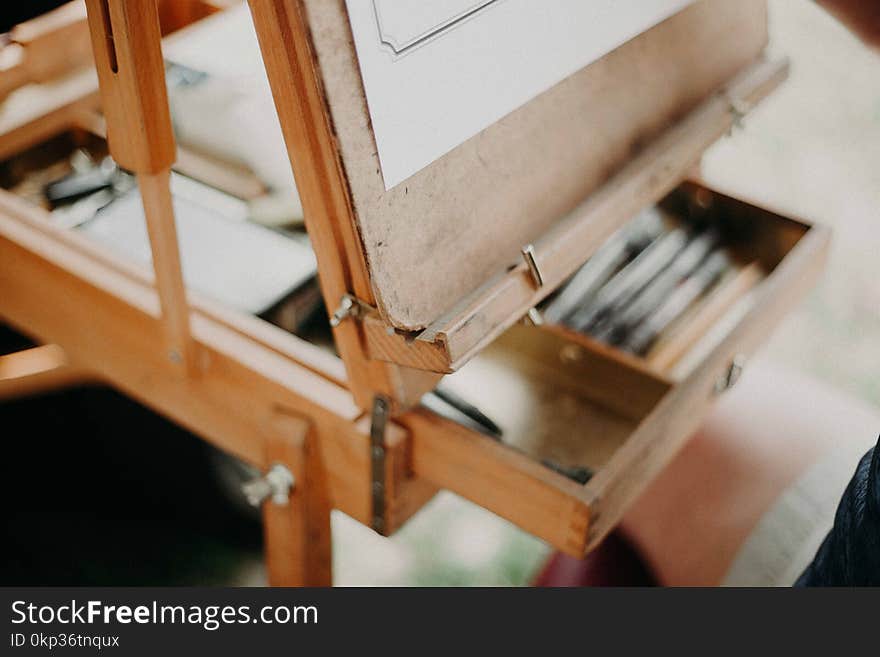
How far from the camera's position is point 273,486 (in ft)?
2.86

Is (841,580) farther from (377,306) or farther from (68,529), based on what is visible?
(68,529)

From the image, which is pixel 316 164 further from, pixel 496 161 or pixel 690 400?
pixel 690 400

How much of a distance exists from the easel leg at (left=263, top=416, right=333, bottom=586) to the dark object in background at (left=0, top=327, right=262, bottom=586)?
62cm

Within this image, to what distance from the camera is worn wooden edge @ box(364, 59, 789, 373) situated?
674 millimetres

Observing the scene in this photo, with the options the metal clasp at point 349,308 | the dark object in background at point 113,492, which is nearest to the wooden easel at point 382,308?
the metal clasp at point 349,308

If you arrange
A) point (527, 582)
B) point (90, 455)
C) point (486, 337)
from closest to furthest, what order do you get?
point (486, 337), point (527, 582), point (90, 455)

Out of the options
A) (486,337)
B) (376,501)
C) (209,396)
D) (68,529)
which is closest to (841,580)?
(486,337)

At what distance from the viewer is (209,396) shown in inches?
36.4

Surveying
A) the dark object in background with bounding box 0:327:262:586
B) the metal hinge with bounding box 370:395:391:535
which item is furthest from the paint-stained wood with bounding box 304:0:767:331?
the dark object in background with bounding box 0:327:262:586

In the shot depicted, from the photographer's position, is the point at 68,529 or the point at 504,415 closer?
the point at 504,415

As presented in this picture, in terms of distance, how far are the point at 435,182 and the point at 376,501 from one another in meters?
0.33

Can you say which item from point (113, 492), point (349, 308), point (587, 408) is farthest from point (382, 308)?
point (113, 492)

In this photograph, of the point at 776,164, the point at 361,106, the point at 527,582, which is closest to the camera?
the point at 361,106

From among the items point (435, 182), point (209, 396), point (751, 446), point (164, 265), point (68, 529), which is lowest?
point (68, 529)
